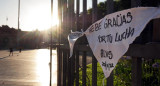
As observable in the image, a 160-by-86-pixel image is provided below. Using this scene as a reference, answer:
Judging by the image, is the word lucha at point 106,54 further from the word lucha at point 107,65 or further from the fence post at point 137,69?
the fence post at point 137,69

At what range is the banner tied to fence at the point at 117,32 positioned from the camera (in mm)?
1870

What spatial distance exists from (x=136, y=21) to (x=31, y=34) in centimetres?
6811

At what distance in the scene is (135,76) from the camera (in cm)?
214

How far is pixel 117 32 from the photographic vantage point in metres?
2.19

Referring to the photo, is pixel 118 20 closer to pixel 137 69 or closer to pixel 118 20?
pixel 118 20

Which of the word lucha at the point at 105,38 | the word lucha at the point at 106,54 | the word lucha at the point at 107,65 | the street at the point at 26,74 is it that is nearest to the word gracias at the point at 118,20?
the word lucha at the point at 105,38

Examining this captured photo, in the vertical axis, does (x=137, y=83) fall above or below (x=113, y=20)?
below

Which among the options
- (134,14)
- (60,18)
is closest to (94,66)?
(134,14)

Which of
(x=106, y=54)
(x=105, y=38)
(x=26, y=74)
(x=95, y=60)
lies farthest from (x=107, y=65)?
(x=26, y=74)

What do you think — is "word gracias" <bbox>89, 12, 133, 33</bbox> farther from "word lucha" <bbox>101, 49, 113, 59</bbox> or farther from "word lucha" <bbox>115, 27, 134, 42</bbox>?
"word lucha" <bbox>101, 49, 113, 59</bbox>

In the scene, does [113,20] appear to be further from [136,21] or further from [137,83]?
[137,83]

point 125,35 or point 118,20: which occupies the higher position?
point 118,20

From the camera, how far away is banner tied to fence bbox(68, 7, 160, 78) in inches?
73.6

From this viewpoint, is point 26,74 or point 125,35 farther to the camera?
point 26,74
